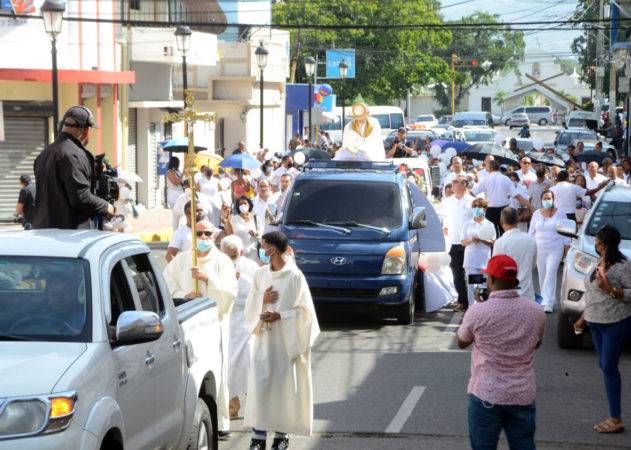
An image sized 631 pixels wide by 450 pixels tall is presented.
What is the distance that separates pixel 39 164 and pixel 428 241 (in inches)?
375

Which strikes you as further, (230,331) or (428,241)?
(428,241)

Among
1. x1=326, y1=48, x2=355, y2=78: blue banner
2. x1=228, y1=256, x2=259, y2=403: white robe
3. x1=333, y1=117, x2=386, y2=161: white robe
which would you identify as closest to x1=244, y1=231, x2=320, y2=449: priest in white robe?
x1=228, y1=256, x2=259, y2=403: white robe

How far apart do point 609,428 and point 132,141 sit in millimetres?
28059

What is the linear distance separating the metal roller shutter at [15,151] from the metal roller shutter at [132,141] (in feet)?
17.9

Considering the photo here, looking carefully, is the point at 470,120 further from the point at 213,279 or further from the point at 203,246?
the point at 213,279

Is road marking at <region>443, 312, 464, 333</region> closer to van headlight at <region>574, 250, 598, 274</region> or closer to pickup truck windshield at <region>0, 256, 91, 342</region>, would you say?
van headlight at <region>574, 250, 598, 274</region>

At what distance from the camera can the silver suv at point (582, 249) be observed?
13.8 metres

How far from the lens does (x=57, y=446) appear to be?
5441 mm

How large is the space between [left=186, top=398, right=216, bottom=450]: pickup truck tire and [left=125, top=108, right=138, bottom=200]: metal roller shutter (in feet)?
91.7

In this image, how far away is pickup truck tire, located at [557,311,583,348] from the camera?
46.7 feet

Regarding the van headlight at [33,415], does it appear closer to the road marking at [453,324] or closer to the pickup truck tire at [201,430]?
the pickup truck tire at [201,430]

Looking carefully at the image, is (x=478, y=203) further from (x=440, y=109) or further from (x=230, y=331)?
(x=440, y=109)

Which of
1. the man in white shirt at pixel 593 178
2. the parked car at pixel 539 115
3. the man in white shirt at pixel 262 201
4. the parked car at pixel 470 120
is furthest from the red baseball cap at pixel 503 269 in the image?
the parked car at pixel 539 115

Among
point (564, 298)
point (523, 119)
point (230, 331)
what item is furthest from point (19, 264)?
point (523, 119)
